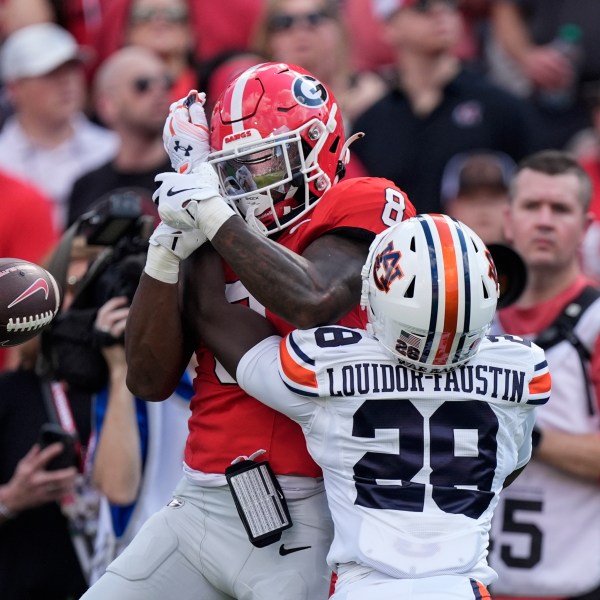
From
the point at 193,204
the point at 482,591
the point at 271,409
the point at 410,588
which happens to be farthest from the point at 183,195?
the point at 482,591

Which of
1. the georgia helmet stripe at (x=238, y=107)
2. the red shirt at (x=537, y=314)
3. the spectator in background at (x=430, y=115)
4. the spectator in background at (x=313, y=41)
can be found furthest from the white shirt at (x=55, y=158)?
the georgia helmet stripe at (x=238, y=107)

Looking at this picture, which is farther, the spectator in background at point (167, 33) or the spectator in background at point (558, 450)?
the spectator in background at point (167, 33)

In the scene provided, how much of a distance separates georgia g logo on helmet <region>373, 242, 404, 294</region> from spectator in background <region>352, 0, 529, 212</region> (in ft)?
12.2

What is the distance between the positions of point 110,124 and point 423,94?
2268 mm

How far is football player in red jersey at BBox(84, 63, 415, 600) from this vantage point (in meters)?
3.60

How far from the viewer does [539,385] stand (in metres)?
3.49

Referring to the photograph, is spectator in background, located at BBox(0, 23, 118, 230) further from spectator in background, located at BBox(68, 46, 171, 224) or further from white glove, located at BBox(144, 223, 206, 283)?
white glove, located at BBox(144, 223, 206, 283)

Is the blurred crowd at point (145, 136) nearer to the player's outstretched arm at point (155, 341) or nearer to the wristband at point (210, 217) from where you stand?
the player's outstretched arm at point (155, 341)

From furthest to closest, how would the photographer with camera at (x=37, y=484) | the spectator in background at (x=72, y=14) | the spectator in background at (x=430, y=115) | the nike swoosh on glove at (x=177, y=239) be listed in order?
1. the spectator in background at (x=72, y=14)
2. the spectator in background at (x=430, y=115)
3. the photographer with camera at (x=37, y=484)
4. the nike swoosh on glove at (x=177, y=239)

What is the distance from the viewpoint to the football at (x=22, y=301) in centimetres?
331

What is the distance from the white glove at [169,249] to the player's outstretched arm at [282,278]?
0.13 meters

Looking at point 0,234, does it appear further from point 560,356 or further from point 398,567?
point 398,567

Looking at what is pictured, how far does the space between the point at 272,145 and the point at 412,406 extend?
0.83 m

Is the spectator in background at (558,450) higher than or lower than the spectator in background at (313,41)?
lower
